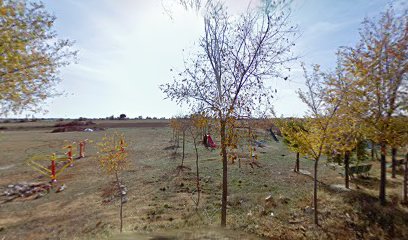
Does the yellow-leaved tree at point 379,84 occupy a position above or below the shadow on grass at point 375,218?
above

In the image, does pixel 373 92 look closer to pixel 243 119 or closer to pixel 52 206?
pixel 243 119

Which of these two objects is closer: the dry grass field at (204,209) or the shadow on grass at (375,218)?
the dry grass field at (204,209)

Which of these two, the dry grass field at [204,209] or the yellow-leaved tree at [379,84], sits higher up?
the yellow-leaved tree at [379,84]

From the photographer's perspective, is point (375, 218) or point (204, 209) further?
point (204, 209)

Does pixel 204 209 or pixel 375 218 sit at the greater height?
pixel 375 218

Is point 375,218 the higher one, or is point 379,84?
point 379,84

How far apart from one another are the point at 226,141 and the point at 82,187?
44.4 ft

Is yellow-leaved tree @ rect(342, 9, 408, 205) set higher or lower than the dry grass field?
higher

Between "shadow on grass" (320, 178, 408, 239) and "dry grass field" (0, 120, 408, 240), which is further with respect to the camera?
"shadow on grass" (320, 178, 408, 239)

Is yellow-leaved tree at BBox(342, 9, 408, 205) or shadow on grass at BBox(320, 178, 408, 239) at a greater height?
yellow-leaved tree at BBox(342, 9, 408, 205)

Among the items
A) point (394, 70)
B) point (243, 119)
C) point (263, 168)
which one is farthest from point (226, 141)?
point (263, 168)

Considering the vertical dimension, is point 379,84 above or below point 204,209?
above

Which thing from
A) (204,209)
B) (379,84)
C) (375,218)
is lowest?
(204,209)

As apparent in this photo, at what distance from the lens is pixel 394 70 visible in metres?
9.99
